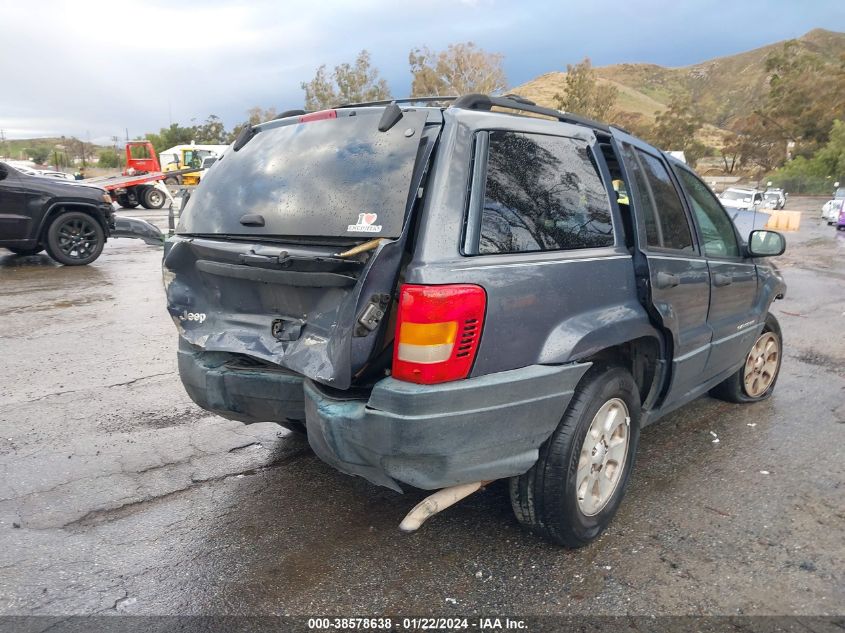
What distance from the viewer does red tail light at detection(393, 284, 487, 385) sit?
7.78 feet

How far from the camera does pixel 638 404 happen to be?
10.4ft

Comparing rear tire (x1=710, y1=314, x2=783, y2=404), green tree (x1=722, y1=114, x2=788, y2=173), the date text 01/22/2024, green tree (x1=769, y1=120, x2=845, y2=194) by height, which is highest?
green tree (x1=722, y1=114, x2=788, y2=173)

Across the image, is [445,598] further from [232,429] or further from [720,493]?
[232,429]

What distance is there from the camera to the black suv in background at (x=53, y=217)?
33.3ft

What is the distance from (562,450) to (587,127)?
1.63m

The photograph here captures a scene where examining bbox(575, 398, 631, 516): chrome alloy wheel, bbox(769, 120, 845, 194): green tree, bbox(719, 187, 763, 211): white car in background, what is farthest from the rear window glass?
bbox(769, 120, 845, 194): green tree

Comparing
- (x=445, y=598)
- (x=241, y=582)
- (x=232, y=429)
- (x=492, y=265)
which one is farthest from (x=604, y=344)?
(x=232, y=429)

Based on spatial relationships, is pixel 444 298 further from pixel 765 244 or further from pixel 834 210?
pixel 834 210

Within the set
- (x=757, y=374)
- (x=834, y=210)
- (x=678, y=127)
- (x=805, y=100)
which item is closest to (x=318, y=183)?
(x=757, y=374)

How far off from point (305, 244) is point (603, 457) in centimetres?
166

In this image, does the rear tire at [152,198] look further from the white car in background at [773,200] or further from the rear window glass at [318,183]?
the white car in background at [773,200]

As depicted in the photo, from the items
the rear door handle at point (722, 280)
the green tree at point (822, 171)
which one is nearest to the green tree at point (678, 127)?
the green tree at point (822, 171)

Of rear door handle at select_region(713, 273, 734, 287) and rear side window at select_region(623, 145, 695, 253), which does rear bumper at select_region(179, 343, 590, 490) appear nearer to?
rear side window at select_region(623, 145, 695, 253)

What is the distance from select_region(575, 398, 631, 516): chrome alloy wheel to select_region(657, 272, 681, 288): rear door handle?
25.6 inches
